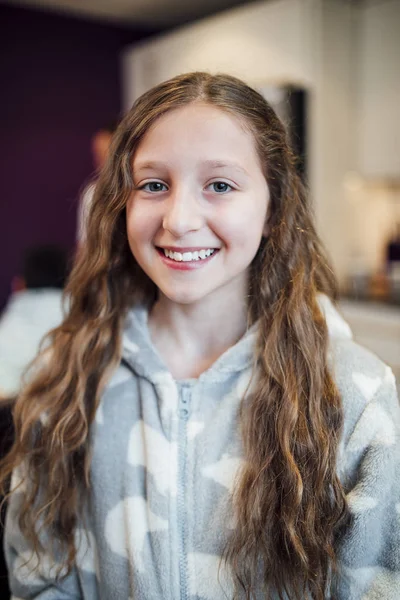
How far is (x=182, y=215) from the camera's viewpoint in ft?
2.67

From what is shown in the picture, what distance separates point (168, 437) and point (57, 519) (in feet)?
0.83

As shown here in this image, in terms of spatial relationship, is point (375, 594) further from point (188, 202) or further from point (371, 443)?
point (188, 202)

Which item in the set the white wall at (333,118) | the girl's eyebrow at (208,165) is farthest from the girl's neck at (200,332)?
the white wall at (333,118)

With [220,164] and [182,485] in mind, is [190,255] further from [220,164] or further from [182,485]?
[182,485]

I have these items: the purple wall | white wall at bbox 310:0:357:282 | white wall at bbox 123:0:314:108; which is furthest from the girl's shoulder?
the purple wall

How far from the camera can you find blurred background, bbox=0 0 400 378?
285 cm

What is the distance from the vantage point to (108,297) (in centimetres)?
101

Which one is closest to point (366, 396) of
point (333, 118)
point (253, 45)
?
point (333, 118)

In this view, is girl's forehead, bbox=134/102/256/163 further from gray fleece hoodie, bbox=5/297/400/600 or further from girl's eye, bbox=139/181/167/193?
gray fleece hoodie, bbox=5/297/400/600

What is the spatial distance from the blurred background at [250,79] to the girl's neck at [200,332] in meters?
1.49

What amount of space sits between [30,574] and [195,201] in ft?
2.27

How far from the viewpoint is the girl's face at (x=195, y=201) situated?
82 centimetres

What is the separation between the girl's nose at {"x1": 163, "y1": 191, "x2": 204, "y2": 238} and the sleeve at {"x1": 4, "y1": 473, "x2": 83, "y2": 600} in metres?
0.52

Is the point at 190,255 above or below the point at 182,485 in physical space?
above
